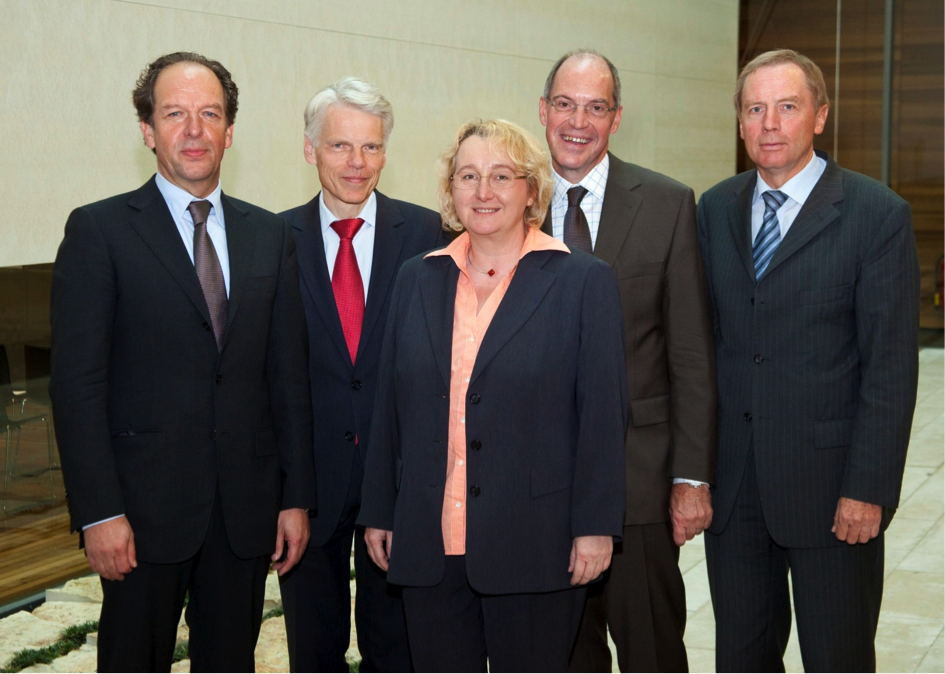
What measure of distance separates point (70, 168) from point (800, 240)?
2.84 m

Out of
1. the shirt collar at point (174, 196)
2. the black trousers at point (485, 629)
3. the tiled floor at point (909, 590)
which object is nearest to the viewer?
the black trousers at point (485, 629)

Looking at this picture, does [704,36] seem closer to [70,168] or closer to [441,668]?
[70,168]

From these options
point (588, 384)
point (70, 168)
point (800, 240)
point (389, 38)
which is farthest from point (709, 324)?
point (389, 38)

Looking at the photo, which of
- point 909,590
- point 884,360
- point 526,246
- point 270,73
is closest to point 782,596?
point 884,360

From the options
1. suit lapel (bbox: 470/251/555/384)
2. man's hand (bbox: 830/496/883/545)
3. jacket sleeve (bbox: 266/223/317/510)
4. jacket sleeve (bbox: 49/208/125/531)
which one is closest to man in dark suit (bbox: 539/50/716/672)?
man's hand (bbox: 830/496/883/545)

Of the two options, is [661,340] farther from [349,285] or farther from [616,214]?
[349,285]

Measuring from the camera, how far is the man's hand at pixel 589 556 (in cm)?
238

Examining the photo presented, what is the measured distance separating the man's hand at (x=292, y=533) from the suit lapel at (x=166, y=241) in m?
0.57

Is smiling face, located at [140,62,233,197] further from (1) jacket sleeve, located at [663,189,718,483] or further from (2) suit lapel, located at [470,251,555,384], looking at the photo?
(1) jacket sleeve, located at [663,189,718,483]

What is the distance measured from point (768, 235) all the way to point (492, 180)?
83cm

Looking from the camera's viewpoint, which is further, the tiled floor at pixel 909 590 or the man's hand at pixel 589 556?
the tiled floor at pixel 909 590

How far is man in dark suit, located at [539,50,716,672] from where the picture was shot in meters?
2.81

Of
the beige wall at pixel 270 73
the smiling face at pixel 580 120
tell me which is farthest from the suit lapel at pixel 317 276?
the beige wall at pixel 270 73

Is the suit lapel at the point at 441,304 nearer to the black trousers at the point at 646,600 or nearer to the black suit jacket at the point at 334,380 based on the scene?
the black suit jacket at the point at 334,380
